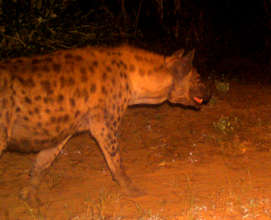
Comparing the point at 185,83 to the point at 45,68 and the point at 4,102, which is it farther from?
the point at 4,102

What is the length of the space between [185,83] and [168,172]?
34.2 inches

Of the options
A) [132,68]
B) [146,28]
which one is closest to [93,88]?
→ [132,68]

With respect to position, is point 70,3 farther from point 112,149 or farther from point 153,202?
point 153,202

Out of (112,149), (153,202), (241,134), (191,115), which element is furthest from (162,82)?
(191,115)

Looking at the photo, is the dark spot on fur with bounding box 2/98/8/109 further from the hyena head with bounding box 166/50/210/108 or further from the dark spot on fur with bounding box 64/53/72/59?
the hyena head with bounding box 166/50/210/108

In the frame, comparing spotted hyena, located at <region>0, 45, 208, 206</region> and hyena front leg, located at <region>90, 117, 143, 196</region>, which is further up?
spotted hyena, located at <region>0, 45, 208, 206</region>

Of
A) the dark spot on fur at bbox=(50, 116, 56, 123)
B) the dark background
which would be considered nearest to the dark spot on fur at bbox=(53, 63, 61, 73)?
the dark spot on fur at bbox=(50, 116, 56, 123)

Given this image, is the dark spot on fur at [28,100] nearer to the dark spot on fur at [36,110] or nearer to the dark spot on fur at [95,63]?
the dark spot on fur at [36,110]

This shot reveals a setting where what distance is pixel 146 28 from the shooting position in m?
13.9

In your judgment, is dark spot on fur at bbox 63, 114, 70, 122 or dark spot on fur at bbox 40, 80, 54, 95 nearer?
dark spot on fur at bbox 40, 80, 54, 95

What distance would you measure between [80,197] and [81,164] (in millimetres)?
784

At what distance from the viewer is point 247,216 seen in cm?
282

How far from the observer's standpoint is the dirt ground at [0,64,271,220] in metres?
3.12

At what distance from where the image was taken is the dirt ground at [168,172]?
3.12 meters
